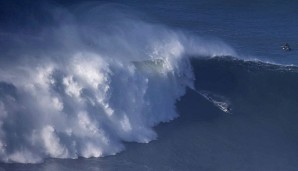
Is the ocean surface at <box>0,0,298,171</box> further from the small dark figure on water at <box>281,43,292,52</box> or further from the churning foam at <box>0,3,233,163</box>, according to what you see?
the small dark figure on water at <box>281,43,292,52</box>

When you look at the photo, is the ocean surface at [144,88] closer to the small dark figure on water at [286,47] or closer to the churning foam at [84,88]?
the churning foam at [84,88]

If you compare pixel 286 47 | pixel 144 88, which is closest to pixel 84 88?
pixel 144 88

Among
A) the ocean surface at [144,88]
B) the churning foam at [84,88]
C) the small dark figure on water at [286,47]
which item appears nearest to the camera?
the churning foam at [84,88]

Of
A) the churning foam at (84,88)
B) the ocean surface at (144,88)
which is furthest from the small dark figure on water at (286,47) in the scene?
the churning foam at (84,88)

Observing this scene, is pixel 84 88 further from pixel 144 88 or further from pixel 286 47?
pixel 286 47

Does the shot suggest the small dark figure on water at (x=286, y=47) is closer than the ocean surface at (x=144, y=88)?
No

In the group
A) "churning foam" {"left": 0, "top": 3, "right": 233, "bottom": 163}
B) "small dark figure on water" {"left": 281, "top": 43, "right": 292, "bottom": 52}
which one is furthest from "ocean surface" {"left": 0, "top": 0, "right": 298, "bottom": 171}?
"small dark figure on water" {"left": 281, "top": 43, "right": 292, "bottom": 52}

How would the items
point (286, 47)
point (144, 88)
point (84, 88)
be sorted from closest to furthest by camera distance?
point (84, 88), point (144, 88), point (286, 47)
